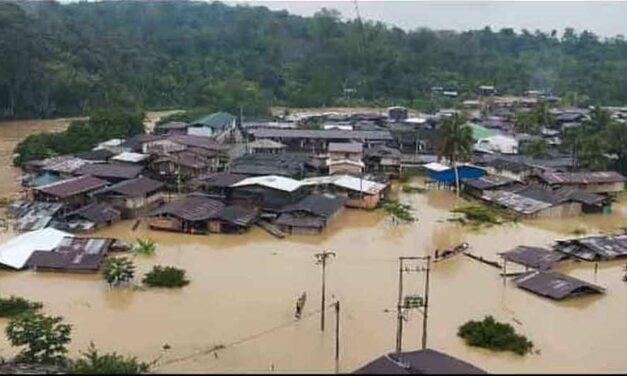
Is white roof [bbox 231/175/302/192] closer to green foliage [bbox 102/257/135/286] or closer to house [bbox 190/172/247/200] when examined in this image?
house [bbox 190/172/247/200]

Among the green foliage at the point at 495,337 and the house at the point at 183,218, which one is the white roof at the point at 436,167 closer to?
the house at the point at 183,218

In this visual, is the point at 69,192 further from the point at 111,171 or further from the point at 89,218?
the point at 111,171

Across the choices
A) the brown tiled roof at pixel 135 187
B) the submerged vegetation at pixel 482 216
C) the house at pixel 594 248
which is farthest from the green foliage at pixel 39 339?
the submerged vegetation at pixel 482 216

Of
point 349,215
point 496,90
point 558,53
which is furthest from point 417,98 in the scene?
point 349,215

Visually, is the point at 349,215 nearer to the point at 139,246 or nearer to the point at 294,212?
the point at 294,212

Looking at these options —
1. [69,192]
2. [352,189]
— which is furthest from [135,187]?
[352,189]

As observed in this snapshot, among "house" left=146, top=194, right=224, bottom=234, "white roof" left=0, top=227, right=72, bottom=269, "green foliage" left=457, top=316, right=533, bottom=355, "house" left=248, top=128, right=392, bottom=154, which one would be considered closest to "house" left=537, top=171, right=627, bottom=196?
"house" left=248, top=128, right=392, bottom=154
